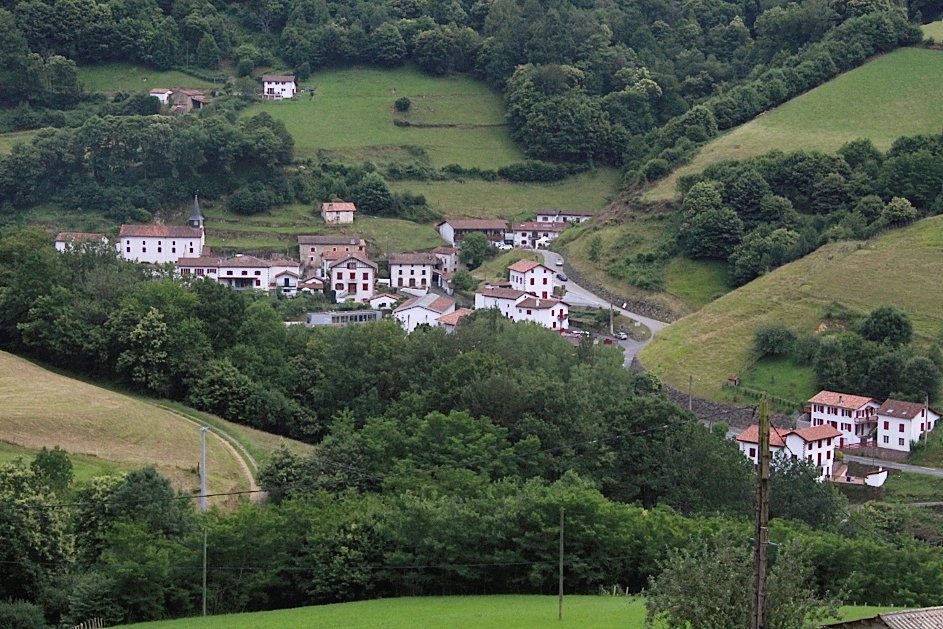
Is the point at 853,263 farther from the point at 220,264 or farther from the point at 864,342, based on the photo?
the point at 220,264

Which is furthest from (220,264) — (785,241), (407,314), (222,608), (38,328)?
(222,608)

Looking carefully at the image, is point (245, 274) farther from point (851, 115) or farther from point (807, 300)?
point (851, 115)

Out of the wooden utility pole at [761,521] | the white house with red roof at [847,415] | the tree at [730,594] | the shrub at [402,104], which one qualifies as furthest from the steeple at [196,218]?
the wooden utility pole at [761,521]

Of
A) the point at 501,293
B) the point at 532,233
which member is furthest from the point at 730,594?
the point at 532,233

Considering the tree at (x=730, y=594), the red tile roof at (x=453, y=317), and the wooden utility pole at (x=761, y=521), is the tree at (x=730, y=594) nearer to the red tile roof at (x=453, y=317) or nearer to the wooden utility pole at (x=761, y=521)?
the wooden utility pole at (x=761, y=521)

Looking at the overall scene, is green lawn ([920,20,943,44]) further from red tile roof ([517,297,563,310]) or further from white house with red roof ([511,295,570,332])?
red tile roof ([517,297,563,310])
